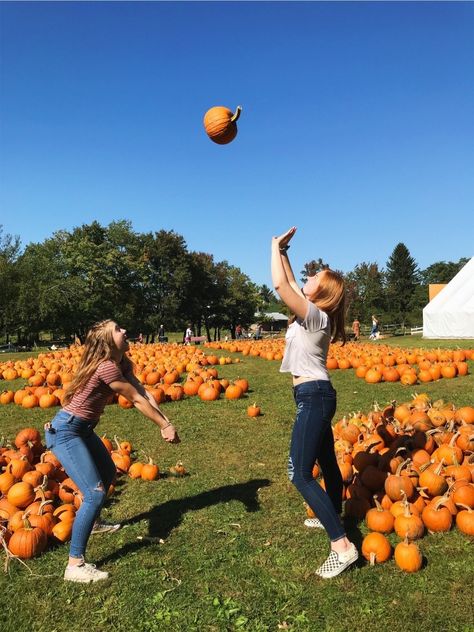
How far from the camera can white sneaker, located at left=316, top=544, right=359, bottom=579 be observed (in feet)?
12.2

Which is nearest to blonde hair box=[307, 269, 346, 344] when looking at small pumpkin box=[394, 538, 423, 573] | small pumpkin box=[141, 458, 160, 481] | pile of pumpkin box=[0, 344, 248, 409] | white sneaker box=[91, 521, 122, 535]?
small pumpkin box=[394, 538, 423, 573]

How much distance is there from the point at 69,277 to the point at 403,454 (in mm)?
52245

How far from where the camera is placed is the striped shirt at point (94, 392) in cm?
406

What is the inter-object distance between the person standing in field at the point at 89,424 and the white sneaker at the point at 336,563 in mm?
1510

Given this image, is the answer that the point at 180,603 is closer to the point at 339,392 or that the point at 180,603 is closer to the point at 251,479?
the point at 251,479

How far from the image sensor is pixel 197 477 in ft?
19.8

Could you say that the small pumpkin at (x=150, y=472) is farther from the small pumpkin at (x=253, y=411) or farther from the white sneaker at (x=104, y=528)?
the small pumpkin at (x=253, y=411)

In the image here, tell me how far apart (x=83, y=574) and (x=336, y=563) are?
1.97m

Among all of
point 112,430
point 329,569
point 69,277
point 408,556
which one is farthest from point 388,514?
point 69,277

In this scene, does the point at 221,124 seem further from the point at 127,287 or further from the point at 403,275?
the point at 403,275

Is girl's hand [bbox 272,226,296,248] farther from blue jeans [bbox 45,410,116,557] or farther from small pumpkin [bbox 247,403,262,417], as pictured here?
small pumpkin [bbox 247,403,262,417]

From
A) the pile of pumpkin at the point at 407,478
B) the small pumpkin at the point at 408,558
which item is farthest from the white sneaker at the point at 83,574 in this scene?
the small pumpkin at the point at 408,558

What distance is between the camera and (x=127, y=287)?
57.0 meters

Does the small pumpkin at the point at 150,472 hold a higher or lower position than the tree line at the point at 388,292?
lower
